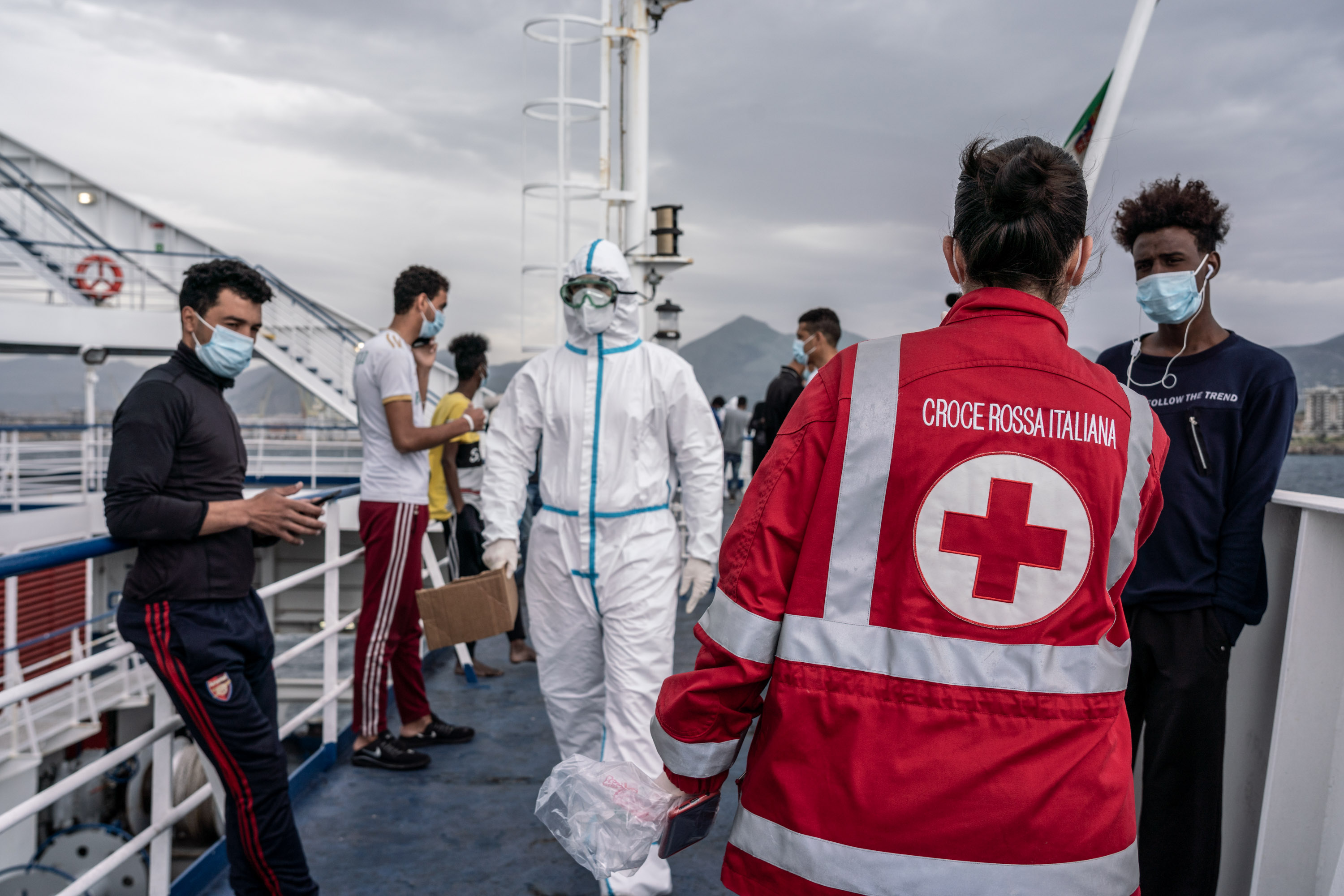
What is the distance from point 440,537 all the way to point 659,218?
6898 millimetres

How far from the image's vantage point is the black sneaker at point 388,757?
11.6 feet

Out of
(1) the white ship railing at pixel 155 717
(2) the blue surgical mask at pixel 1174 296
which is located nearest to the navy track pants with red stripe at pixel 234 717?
(1) the white ship railing at pixel 155 717

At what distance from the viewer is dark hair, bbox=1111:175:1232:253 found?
225 cm

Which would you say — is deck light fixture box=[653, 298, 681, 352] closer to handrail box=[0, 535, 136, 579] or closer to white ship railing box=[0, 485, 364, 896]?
white ship railing box=[0, 485, 364, 896]

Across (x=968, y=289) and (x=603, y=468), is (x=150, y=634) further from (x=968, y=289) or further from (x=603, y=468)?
(x=968, y=289)

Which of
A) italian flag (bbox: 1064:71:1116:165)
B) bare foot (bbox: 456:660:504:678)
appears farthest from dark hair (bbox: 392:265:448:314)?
italian flag (bbox: 1064:71:1116:165)

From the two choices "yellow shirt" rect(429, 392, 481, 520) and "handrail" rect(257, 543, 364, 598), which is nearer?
"handrail" rect(257, 543, 364, 598)

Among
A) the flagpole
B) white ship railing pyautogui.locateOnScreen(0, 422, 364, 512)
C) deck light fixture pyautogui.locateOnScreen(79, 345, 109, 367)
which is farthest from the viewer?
deck light fixture pyautogui.locateOnScreen(79, 345, 109, 367)

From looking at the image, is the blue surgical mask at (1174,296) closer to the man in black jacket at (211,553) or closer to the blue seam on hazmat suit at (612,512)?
the blue seam on hazmat suit at (612,512)

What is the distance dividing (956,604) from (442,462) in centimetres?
403

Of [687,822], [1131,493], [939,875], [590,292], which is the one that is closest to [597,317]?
[590,292]

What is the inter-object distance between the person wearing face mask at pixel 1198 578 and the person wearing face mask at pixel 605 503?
1.29m

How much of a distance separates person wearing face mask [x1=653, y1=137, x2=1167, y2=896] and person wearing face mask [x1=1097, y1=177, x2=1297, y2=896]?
40.8 inches

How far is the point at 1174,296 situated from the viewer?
7.27 feet
